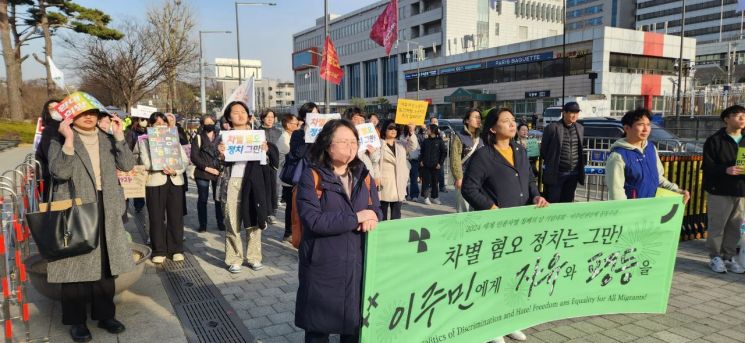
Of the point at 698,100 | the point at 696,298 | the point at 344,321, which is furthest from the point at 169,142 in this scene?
the point at 698,100

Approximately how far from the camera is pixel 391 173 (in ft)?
23.2

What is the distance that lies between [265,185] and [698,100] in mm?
28210

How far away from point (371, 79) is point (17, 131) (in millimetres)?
64950

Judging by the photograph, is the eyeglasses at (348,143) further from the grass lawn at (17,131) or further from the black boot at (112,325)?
the grass lawn at (17,131)

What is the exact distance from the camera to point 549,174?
650cm

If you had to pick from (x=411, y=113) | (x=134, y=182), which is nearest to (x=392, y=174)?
(x=411, y=113)

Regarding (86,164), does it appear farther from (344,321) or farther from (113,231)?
(344,321)

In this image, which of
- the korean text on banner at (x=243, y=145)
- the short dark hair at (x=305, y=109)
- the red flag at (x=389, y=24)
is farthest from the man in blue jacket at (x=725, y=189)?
the red flag at (x=389, y=24)

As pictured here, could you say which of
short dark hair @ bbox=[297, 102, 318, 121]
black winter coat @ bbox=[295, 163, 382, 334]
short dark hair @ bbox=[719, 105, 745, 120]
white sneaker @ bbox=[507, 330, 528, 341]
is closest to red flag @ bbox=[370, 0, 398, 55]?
short dark hair @ bbox=[297, 102, 318, 121]

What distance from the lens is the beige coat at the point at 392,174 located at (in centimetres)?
695

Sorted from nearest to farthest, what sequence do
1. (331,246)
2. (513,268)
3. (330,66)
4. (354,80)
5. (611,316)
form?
(331,246)
(513,268)
(611,316)
(330,66)
(354,80)

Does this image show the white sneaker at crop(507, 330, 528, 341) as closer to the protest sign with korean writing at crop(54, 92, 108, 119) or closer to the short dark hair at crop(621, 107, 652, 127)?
the short dark hair at crop(621, 107, 652, 127)

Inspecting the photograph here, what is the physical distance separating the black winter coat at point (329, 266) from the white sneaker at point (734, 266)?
5063 millimetres

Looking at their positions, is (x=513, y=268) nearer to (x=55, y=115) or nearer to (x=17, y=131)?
(x=55, y=115)
